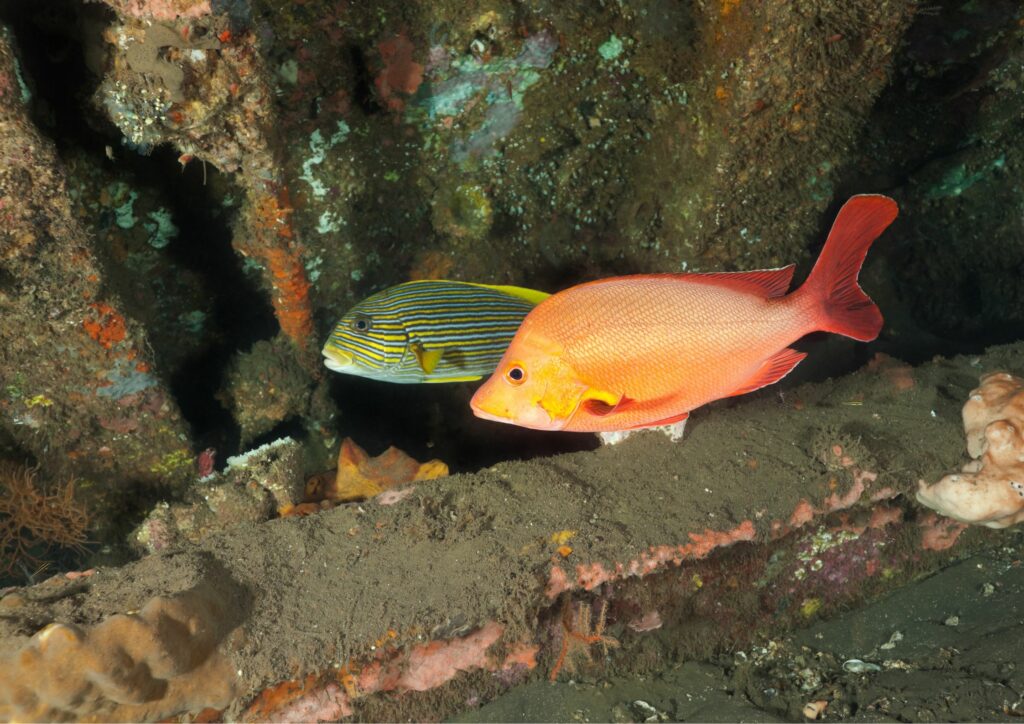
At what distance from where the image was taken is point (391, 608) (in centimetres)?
276

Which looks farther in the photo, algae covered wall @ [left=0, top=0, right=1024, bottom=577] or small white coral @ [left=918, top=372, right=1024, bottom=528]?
small white coral @ [left=918, top=372, right=1024, bottom=528]

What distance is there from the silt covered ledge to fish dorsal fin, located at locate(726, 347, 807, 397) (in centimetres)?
95

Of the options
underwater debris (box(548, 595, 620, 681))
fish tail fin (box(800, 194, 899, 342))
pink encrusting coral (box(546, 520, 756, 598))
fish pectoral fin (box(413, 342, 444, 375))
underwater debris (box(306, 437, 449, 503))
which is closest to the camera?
fish tail fin (box(800, 194, 899, 342))

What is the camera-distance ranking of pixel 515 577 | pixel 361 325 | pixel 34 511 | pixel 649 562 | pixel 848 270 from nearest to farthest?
1. pixel 848 270
2. pixel 515 577
3. pixel 649 562
4. pixel 361 325
5. pixel 34 511

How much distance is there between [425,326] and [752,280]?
1991mm

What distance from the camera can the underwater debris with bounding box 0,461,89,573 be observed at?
157 inches

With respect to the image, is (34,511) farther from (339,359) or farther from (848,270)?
(848,270)

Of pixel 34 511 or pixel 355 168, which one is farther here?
pixel 355 168

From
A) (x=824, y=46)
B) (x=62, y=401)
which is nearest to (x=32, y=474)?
(x=62, y=401)

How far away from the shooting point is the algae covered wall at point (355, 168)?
10.6 ft

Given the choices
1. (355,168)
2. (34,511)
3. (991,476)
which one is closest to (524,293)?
(355,168)

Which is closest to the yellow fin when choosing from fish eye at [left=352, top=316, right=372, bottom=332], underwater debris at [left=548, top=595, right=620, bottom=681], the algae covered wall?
underwater debris at [left=548, top=595, right=620, bottom=681]

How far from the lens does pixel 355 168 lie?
4.41 meters

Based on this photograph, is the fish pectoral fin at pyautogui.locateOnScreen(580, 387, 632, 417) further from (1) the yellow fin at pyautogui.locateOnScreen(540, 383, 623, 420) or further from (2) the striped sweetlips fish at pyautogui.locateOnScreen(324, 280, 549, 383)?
(2) the striped sweetlips fish at pyautogui.locateOnScreen(324, 280, 549, 383)
